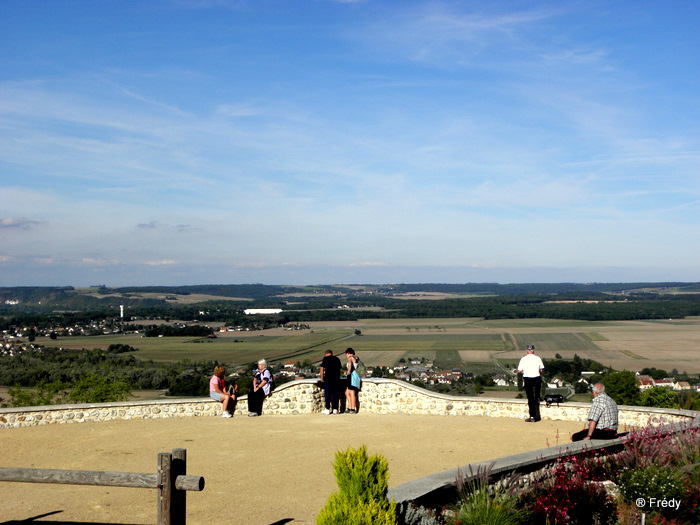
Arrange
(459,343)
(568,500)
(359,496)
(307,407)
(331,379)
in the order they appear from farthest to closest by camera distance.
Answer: (459,343) < (307,407) < (331,379) < (568,500) < (359,496)

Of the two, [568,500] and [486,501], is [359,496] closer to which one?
[486,501]

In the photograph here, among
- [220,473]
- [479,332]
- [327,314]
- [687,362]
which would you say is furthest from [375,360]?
[327,314]

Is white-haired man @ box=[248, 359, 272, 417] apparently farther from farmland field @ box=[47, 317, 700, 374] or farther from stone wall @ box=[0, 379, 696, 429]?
farmland field @ box=[47, 317, 700, 374]

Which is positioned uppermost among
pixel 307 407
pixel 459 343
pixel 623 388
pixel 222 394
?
pixel 222 394

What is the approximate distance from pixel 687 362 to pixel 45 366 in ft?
180

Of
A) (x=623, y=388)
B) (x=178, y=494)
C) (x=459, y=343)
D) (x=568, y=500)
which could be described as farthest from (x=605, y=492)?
(x=459, y=343)

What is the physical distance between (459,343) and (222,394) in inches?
2811

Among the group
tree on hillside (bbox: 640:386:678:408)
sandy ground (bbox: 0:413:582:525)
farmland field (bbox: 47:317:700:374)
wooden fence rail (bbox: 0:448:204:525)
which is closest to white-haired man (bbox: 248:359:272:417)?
sandy ground (bbox: 0:413:582:525)

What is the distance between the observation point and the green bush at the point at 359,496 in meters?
4.85

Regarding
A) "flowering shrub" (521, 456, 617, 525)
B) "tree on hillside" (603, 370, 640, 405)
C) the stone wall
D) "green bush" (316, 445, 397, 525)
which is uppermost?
"green bush" (316, 445, 397, 525)

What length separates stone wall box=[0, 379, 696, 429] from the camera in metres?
13.3

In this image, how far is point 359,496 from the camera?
5086 millimetres

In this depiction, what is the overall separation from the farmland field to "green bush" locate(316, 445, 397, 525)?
168ft

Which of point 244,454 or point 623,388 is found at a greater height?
point 244,454
